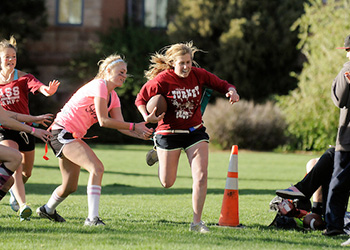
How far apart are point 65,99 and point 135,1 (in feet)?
22.2

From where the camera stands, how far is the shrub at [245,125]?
2711cm

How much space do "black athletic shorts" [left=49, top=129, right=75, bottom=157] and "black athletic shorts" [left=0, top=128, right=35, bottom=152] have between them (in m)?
0.96

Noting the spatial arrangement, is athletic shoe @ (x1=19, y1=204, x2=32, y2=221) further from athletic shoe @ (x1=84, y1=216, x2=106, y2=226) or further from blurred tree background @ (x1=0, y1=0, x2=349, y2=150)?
blurred tree background @ (x1=0, y1=0, x2=349, y2=150)

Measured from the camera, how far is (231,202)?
7.40 m

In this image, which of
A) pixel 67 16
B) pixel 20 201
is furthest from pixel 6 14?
pixel 20 201

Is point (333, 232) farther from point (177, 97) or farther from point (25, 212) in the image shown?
point (25, 212)

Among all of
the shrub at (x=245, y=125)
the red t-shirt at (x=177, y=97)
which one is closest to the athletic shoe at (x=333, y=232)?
the red t-shirt at (x=177, y=97)

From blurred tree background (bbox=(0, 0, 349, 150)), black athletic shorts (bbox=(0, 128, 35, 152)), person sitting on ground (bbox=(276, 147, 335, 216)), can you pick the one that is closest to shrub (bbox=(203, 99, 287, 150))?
blurred tree background (bbox=(0, 0, 349, 150))

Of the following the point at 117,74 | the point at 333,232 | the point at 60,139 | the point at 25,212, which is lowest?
the point at 25,212

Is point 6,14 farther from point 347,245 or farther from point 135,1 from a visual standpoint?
point 347,245

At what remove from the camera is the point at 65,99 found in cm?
3322

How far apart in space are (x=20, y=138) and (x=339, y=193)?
3.89 metres

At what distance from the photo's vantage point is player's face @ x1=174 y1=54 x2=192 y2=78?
715 centimetres

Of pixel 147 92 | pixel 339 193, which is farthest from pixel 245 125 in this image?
pixel 339 193
